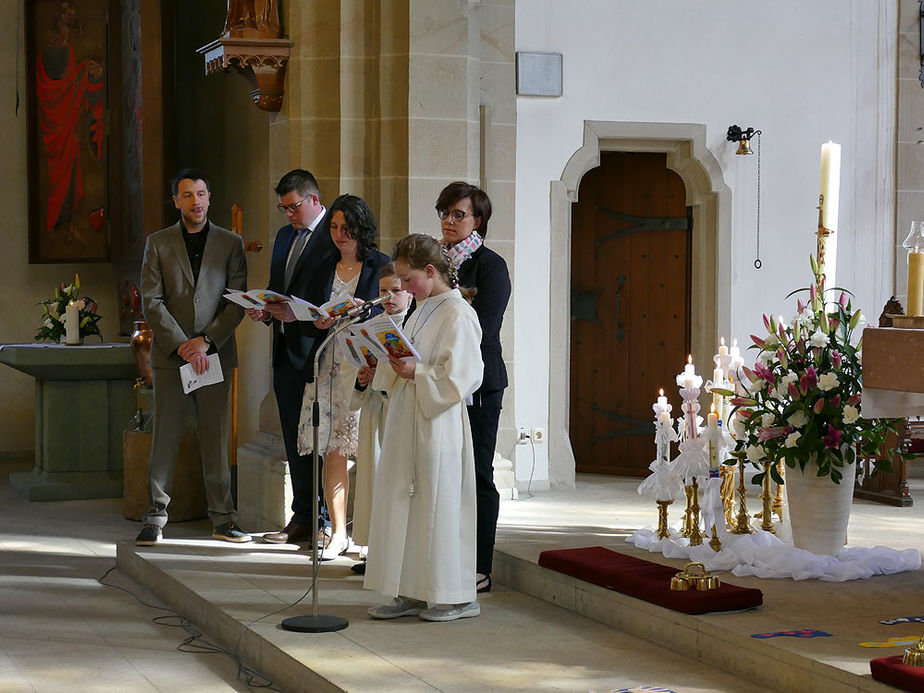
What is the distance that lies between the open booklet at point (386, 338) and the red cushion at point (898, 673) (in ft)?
6.27

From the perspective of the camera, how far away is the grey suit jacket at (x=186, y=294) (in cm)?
695

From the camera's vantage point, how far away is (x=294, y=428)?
268 inches

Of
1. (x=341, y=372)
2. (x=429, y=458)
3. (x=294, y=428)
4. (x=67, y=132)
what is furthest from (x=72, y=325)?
(x=429, y=458)

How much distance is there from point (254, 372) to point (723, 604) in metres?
4.09

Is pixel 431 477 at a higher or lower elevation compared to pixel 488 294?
lower

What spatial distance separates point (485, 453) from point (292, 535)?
5.12 feet

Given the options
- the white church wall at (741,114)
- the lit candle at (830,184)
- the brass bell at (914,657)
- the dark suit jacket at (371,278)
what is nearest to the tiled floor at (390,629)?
the brass bell at (914,657)

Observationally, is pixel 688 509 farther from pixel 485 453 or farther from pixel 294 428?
pixel 294 428

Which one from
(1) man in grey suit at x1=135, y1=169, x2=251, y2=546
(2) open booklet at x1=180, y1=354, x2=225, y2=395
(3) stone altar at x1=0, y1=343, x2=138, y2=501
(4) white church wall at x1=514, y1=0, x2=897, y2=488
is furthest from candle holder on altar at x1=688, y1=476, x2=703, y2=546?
(3) stone altar at x1=0, y1=343, x2=138, y2=501

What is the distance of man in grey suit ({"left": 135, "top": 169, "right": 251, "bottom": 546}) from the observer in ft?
22.8

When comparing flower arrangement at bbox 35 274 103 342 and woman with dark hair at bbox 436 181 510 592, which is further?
flower arrangement at bbox 35 274 103 342

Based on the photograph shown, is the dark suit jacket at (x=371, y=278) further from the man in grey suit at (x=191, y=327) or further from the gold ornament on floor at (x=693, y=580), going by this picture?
the gold ornament on floor at (x=693, y=580)

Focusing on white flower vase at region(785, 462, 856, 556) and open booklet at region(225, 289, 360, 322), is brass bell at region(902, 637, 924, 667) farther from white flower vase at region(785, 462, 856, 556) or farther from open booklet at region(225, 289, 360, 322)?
open booklet at region(225, 289, 360, 322)

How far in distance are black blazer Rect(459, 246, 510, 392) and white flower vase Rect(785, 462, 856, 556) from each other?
137cm
